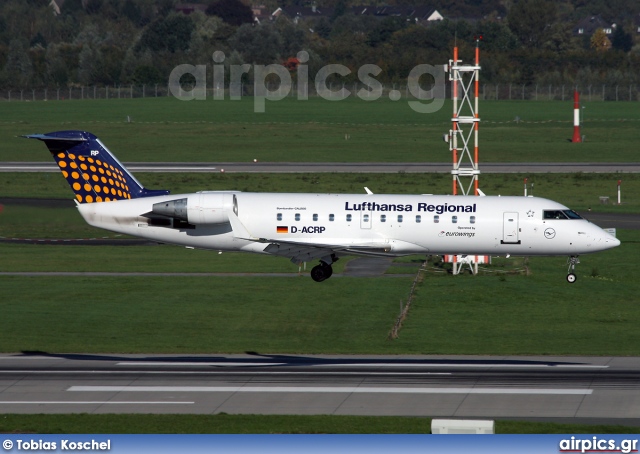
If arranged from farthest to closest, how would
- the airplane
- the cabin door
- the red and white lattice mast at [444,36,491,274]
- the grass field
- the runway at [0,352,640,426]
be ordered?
the red and white lattice mast at [444,36,491,274], the cabin door, the airplane, the runway at [0,352,640,426], the grass field

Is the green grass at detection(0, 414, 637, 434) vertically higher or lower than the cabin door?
lower

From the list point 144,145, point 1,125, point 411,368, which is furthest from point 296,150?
point 411,368

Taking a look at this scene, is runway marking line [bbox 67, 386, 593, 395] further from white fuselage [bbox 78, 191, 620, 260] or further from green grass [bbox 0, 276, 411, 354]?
green grass [bbox 0, 276, 411, 354]

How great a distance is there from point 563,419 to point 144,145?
398 feet

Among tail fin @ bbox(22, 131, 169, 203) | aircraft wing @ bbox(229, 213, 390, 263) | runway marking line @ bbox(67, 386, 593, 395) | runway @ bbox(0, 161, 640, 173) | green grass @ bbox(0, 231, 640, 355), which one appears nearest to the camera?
runway marking line @ bbox(67, 386, 593, 395)

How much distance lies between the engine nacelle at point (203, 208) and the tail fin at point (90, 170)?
14.3ft

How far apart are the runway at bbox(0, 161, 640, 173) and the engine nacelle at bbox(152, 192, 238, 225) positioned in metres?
74.6

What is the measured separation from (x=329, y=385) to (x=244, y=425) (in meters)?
9.60

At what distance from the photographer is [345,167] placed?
136875 millimetres

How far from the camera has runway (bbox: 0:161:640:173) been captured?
439ft

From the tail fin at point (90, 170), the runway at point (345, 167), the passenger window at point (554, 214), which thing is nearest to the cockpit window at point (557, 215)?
the passenger window at point (554, 214)

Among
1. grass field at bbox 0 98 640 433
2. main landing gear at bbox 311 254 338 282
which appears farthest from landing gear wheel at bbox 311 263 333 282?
grass field at bbox 0 98 640 433

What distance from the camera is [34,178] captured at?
5054 inches

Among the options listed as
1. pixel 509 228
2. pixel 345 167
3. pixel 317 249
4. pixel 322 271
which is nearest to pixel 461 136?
pixel 509 228
